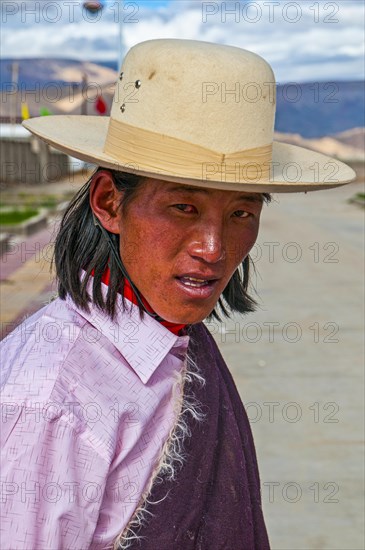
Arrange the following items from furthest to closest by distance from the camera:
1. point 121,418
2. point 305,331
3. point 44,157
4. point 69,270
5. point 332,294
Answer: point 44,157, point 332,294, point 305,331, point 69,270, point 121,418

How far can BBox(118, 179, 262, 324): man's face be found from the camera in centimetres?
172

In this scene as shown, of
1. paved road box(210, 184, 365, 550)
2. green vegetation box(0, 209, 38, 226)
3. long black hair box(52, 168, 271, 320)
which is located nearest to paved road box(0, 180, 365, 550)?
paved road box(210, 184, 365, 550)

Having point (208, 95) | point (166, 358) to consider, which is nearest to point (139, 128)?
point (208, 95)

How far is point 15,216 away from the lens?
18578 mm

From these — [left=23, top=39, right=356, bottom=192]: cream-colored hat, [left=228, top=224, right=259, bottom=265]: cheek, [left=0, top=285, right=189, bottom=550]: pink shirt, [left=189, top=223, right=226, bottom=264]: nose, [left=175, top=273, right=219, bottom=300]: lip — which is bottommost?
[left=0, top=285, right=189, bottom=550]: pink shirt

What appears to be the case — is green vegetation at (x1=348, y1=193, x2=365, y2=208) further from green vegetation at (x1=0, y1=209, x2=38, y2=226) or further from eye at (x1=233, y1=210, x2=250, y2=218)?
eye at (x1=233, y1=210, x2=250, y2=218)

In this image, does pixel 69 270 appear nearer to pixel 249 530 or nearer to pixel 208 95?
pixel 208 95

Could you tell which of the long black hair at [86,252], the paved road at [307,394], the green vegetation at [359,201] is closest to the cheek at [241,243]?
the long black hair at [86,252]

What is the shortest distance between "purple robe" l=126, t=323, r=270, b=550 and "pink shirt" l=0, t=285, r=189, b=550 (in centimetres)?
8

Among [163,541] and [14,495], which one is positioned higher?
[14,495]

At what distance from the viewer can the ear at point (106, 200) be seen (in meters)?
1.83

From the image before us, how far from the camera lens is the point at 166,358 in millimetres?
1815

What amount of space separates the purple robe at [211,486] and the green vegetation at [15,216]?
14836mm

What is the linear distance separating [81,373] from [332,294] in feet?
27.4
